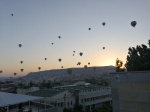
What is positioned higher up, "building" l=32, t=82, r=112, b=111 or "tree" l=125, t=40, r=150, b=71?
"tree" l=125, t=40, r=150, b=71

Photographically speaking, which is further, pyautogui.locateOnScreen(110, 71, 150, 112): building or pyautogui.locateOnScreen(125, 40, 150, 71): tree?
pyautogui.locateOnScreen(125, 40, 150, 71): tree

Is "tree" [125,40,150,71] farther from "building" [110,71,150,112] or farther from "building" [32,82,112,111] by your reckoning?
"building" [110,71,150,112]

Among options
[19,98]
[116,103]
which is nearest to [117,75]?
[116,103]

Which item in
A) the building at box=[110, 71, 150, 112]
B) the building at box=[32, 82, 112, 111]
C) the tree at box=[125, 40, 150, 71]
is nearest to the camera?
the building at box=[110, 71, 150, 112]

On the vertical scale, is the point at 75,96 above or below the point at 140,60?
below

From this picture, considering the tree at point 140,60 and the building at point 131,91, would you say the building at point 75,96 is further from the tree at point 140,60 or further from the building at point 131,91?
the building at point 131,91

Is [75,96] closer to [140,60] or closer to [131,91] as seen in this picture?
[140,60]

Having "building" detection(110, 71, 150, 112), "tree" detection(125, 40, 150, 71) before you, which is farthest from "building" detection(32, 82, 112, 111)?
"building" detection(110, 71, 150, 112)

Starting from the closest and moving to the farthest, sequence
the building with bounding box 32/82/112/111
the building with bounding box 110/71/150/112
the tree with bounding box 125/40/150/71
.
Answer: the building with bounding box 110/71/150/112 < the tree with bounding box 125/40/150/71 < the building with bounding box 32/82/112/111

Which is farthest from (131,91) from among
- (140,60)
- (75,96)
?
(75,96)
